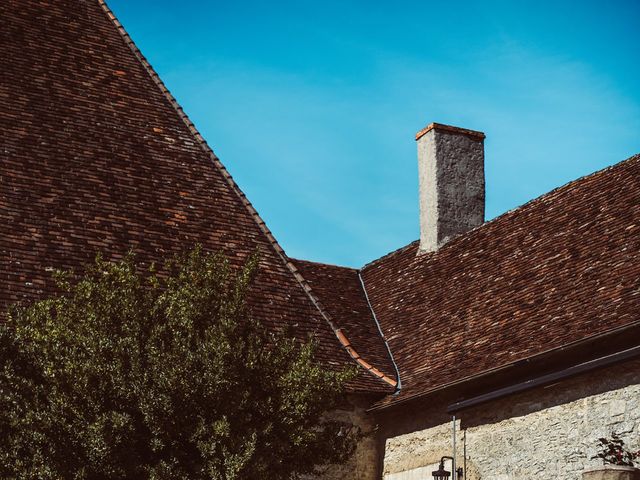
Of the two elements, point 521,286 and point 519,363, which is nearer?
point 519,363

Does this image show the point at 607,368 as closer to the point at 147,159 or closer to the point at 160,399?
the point at 160,399

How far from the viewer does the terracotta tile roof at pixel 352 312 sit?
13645 millimetres

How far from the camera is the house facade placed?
11.0m

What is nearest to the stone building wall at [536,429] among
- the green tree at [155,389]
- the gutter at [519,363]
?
the gutter at [519,363]

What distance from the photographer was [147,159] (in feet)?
46.3

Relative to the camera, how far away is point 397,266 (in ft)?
55.2

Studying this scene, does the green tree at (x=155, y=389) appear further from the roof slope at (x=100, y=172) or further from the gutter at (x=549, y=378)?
the gutter at (x=549, y=378)

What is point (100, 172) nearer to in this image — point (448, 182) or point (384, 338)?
point (384, 338)

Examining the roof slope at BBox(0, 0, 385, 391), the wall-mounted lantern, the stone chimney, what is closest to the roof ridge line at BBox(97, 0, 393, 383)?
the roof slope at BBox(0, 0, 385, 391)

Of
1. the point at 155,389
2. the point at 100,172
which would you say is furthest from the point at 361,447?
the point at 155,389

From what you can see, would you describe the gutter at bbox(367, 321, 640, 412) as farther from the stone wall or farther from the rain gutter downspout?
the rain gutter downspout

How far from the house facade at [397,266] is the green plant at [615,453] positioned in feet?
0.37

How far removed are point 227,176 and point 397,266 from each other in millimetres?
3559

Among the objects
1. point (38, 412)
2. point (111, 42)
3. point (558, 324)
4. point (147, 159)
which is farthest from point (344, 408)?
point (111, 42)
